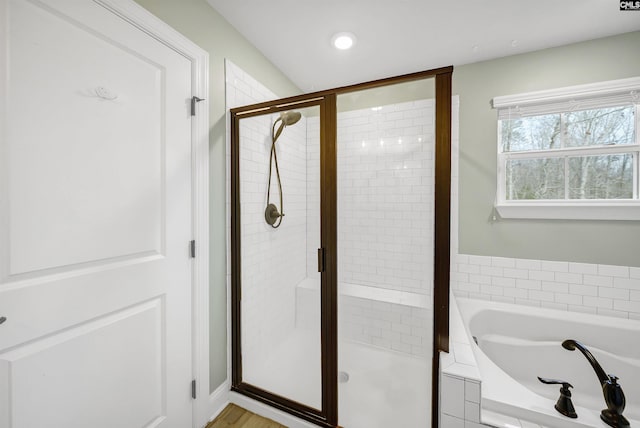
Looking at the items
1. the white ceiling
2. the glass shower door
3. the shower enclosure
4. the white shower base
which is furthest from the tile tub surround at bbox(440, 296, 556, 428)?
the white ceiling

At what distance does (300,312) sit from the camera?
1676 mm

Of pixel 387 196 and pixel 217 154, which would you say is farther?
pixel 387 196

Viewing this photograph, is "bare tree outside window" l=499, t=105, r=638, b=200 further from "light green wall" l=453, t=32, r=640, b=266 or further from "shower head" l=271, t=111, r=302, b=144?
"shower head" l=271, t=111, r=302, b=144

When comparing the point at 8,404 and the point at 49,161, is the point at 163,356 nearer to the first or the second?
the point at 8,404

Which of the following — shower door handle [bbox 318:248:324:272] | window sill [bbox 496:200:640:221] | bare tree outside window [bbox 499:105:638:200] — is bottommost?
shower door handle [bbox 318:248:324:272]

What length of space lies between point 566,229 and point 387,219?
144 centimetres

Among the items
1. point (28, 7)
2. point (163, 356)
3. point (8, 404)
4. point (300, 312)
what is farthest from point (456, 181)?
point (8, 404)

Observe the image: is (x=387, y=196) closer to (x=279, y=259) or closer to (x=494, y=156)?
(x=279, y=259)

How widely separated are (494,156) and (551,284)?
1.10 meters

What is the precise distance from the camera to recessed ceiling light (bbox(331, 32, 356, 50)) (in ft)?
5.92

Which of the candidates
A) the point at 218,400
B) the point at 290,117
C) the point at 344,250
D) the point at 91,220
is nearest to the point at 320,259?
the point at 344,250

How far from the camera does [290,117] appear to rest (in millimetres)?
1538

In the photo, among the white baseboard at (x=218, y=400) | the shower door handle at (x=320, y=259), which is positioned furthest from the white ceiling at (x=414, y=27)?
the white baseboard at (x=218, y=400)

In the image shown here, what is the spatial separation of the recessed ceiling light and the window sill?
174 centimetres
